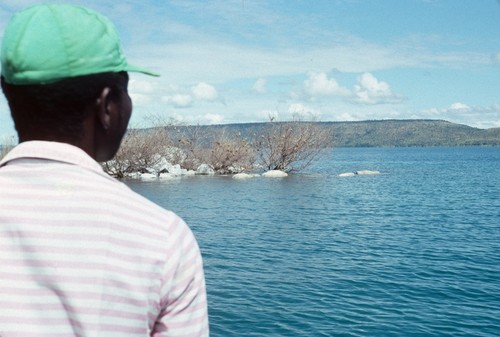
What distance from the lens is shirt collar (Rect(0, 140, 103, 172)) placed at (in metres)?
1.41

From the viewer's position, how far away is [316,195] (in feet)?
115

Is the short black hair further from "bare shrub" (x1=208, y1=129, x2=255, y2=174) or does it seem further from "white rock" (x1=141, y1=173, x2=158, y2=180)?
"bare shrub" (x1=208, y1=129, x2=255, y2=174)

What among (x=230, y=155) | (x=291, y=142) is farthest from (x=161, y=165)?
(x=291, y=142)

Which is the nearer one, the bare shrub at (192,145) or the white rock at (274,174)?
the white rock at (274,174)

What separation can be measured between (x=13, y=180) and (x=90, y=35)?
1.25ft

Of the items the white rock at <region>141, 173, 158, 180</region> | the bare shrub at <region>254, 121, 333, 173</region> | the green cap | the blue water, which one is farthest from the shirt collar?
the bare shrub at <region>254, 121, 333, 173</region>

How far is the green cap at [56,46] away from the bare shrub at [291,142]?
50.4 meters

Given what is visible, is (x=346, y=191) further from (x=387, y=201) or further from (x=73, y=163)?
(x=73, y=163)

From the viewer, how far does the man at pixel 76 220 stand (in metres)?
1.35

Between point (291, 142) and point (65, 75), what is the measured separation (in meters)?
50.8

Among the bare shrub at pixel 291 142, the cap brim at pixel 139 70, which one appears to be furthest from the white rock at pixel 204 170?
the cap brim at pixel 139 70

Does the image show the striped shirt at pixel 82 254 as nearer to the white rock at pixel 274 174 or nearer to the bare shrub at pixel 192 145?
the white rock at pixel 274 174

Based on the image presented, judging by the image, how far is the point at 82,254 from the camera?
4.42 ft

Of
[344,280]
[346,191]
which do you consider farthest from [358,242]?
[346,191]
